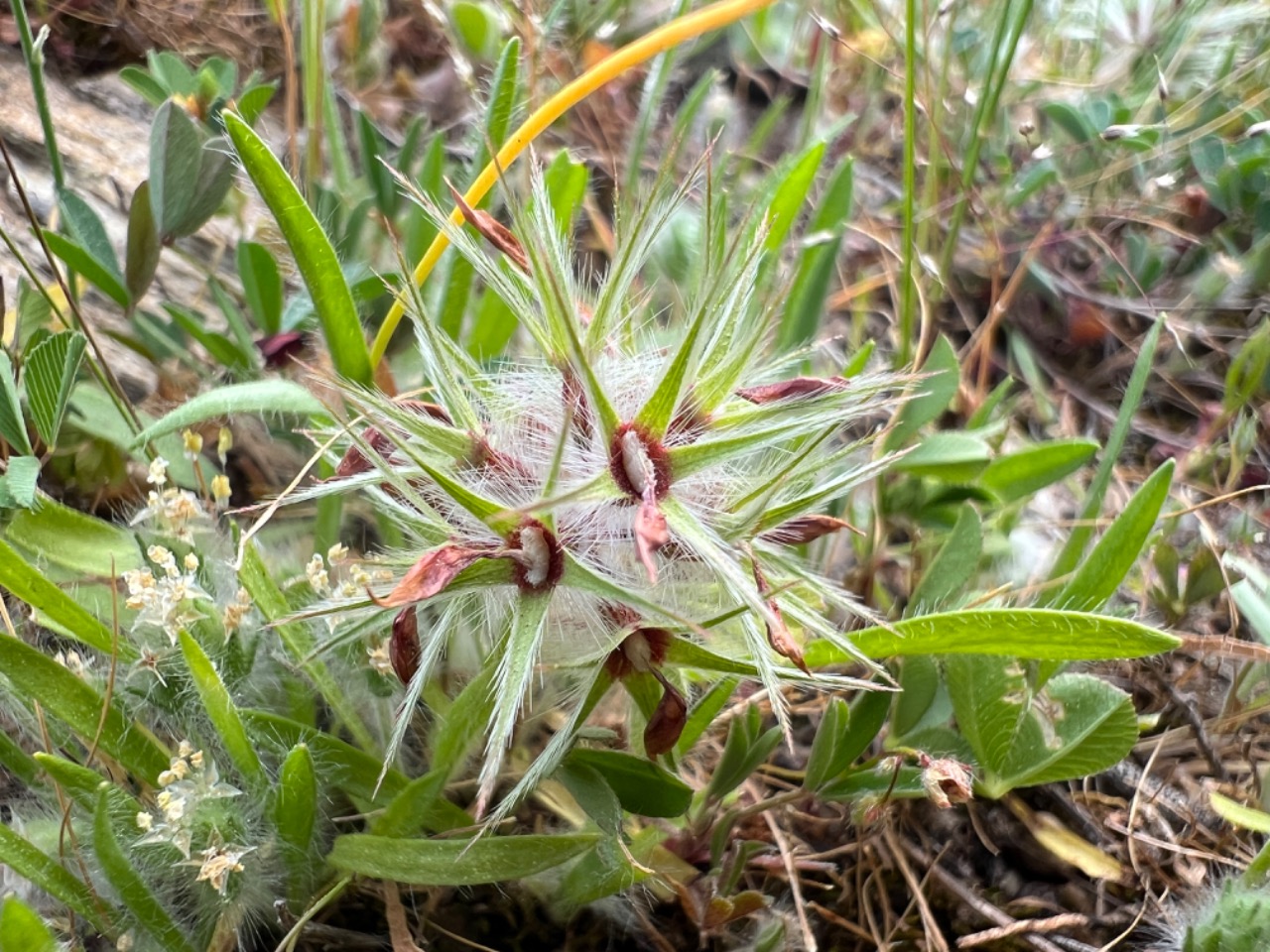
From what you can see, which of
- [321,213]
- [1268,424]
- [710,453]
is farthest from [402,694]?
[1268,424]

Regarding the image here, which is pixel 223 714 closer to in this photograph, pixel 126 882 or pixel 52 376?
pixel 126 882

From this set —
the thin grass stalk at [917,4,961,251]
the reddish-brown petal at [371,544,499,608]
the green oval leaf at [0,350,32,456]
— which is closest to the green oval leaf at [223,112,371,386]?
the green oval leaf at [0,350,32,456]

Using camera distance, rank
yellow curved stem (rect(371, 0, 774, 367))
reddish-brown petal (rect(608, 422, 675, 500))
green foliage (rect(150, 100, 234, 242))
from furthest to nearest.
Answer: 1. green foliage (rect(150, 100, 234, 242))
2. yellow curved stem (rect(371, 0, 774, 367))
3. reddish-brown petal (rect(608, 422, 675, 500))

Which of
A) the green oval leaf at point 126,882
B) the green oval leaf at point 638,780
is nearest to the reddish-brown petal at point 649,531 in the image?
the green oval leaf at point 638,780

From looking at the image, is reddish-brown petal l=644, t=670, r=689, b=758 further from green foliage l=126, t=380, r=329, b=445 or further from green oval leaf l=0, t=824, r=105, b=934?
green oval leaf l=0, t=824, r=105, b=934

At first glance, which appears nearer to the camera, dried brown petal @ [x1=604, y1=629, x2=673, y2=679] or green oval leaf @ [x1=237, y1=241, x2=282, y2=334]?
dried brown petal @ [x1=604, y1=629, x2=673, y2=679]

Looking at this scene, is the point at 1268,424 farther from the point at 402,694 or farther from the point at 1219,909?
the point at 402,694

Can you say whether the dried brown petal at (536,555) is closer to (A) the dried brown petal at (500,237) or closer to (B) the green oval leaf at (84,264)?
(A) the dried brown petal at (500,237)
